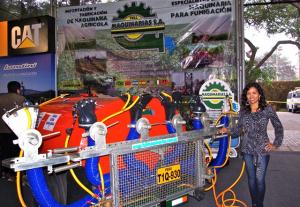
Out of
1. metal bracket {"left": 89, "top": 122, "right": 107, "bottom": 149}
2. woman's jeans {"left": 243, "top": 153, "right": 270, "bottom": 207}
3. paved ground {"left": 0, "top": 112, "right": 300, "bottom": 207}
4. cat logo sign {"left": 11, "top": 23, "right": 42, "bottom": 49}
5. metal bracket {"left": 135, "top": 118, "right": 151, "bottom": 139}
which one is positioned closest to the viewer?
metal bracket {"left": 89, "top": 122, "right": 107, "bottom": 149}

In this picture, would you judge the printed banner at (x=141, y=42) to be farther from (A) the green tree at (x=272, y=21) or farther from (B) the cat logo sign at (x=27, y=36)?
(A) the green tree at (x=272, y=21)

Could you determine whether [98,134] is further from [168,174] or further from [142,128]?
[168,174]

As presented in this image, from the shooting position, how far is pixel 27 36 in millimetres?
7918

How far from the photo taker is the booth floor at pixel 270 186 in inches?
181

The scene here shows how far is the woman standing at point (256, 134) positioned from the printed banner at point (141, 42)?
332 centimetres

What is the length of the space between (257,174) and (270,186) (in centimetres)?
188

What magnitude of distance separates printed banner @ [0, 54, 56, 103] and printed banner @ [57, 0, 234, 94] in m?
0.43

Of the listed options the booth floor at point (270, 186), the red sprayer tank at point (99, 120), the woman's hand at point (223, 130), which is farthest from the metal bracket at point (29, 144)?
the booth floor at point (270, 186)

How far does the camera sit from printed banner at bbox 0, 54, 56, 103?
309 inches

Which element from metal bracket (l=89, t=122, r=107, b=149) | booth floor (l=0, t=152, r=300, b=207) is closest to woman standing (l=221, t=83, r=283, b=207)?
booth floor (l=0, t=152, r=300, b=207)

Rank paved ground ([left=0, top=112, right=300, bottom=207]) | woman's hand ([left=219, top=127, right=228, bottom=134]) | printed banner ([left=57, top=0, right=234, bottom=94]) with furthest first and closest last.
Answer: printed banner ([left=57, top=0, right=234, bottom=94]), paved ground ([left=0, top=112, right=300, bottom=207]), woman's hand ([left=219, top=127, right=228, bottom=134])

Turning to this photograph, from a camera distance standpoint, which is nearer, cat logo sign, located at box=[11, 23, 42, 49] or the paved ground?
the paved ground

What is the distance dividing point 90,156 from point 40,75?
236 inches

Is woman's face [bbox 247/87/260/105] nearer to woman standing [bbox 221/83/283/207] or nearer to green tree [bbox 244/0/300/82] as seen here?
woman standing [bbox 221/83/283/207]
